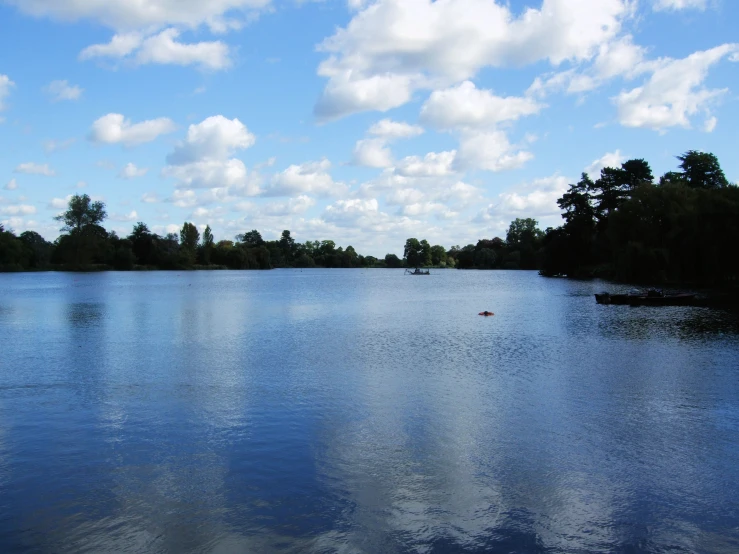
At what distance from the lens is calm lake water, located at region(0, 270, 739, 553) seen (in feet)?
26.8

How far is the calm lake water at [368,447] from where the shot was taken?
26.8ft

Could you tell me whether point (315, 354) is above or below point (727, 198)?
below

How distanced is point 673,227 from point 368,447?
58.8m

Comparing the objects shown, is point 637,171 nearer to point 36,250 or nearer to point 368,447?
point 368,447

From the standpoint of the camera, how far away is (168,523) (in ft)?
27.6

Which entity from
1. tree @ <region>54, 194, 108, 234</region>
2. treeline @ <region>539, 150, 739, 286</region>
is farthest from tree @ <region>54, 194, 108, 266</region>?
treeline @ <region>539, 150, 739, 286</region>

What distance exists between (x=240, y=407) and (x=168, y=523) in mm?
6422

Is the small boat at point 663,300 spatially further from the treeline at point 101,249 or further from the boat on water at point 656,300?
the treeline at point 101,249

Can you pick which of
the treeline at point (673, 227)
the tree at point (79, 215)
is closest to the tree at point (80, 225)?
the tree at point (79, 215)

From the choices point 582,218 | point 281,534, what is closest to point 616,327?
point 281,534

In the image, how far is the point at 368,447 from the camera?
38.2 ft

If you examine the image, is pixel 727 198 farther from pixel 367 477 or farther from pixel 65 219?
pixel 65 219

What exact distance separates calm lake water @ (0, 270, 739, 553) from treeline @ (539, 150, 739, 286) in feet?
112

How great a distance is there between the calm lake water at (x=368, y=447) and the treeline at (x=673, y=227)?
34.1 m
